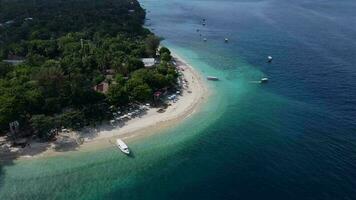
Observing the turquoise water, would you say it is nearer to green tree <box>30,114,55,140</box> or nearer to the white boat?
the white boat

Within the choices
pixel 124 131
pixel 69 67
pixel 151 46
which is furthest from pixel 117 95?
pixel 151 46

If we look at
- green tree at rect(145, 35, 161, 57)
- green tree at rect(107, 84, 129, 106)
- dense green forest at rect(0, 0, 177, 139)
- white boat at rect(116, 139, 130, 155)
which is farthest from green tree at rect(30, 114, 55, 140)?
green tree at rect(145, 35, 161, 57)

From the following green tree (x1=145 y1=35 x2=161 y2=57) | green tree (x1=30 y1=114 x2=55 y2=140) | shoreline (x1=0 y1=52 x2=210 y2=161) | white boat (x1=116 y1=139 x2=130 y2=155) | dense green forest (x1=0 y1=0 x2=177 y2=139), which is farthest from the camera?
green tree (x1=145 y1=35 x2=161 y2=57)

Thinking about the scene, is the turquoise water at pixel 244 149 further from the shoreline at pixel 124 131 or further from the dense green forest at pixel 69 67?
the dense green forest at pixel 69 67

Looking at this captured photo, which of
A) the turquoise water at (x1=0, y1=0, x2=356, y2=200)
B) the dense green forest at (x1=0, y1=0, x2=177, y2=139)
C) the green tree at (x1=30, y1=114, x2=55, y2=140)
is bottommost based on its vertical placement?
the turquoise water at (x1=0, y1=0, x2=356, y2=200)

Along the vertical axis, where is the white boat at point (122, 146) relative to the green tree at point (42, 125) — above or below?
below

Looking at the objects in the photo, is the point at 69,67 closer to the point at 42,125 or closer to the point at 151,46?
the point at 42,125

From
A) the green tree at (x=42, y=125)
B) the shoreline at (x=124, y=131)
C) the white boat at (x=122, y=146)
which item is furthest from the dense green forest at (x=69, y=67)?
the white boat at (x=122, y=146)
